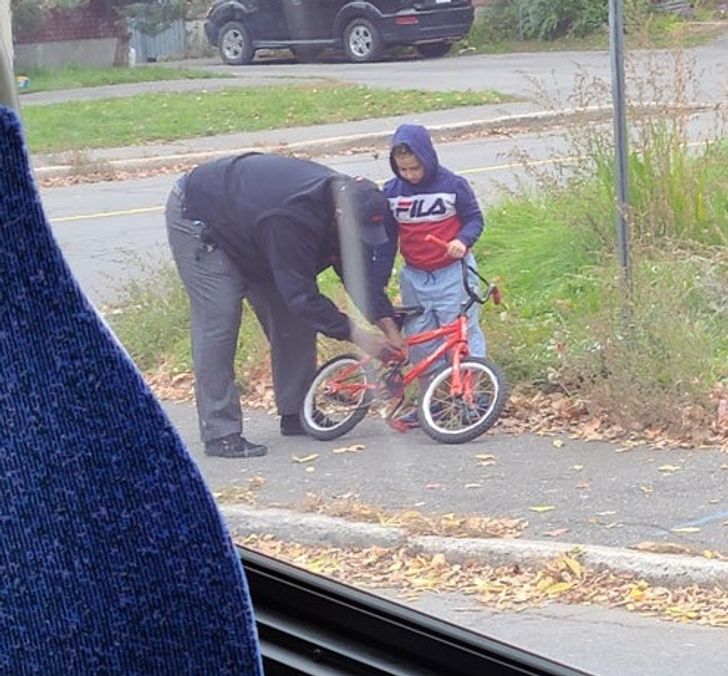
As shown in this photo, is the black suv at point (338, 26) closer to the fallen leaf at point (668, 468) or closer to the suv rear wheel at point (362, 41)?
the suv rear wheel at point (362, 41)

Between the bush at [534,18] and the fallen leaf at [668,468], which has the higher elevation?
the bush at [534,18]

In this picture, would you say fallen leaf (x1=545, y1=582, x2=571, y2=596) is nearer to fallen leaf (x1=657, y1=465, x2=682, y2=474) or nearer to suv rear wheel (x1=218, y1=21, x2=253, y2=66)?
fallen leaf (x1=657, y1=465, x2=682, y2=474)

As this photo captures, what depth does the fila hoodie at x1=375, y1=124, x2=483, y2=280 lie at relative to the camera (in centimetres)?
302

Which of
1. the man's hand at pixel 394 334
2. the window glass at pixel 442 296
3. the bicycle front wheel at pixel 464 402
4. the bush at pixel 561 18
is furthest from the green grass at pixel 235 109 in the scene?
the bicycle front wheel at pixel 464 402

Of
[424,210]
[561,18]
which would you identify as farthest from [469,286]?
[561,18]

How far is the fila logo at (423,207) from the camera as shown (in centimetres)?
304

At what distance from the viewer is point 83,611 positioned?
0.73 m

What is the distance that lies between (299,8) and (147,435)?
1.90 meters

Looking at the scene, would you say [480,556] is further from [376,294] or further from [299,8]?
[299,8]

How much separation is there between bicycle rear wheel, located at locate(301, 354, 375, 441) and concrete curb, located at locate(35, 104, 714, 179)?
44cm

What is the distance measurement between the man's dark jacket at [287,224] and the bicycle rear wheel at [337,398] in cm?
7

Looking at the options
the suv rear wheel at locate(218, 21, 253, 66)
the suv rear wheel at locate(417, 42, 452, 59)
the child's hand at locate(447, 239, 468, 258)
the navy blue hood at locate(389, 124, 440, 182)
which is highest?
the suv rear wheel at locate(218, 21, 253, 66)

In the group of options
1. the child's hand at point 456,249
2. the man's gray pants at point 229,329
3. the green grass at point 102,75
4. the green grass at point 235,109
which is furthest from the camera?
the child's hand at point 456,249

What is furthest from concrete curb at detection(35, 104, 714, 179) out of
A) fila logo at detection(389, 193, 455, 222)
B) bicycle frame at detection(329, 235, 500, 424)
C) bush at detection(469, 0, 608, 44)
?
bush at detection(469, 0, 608, 44)
